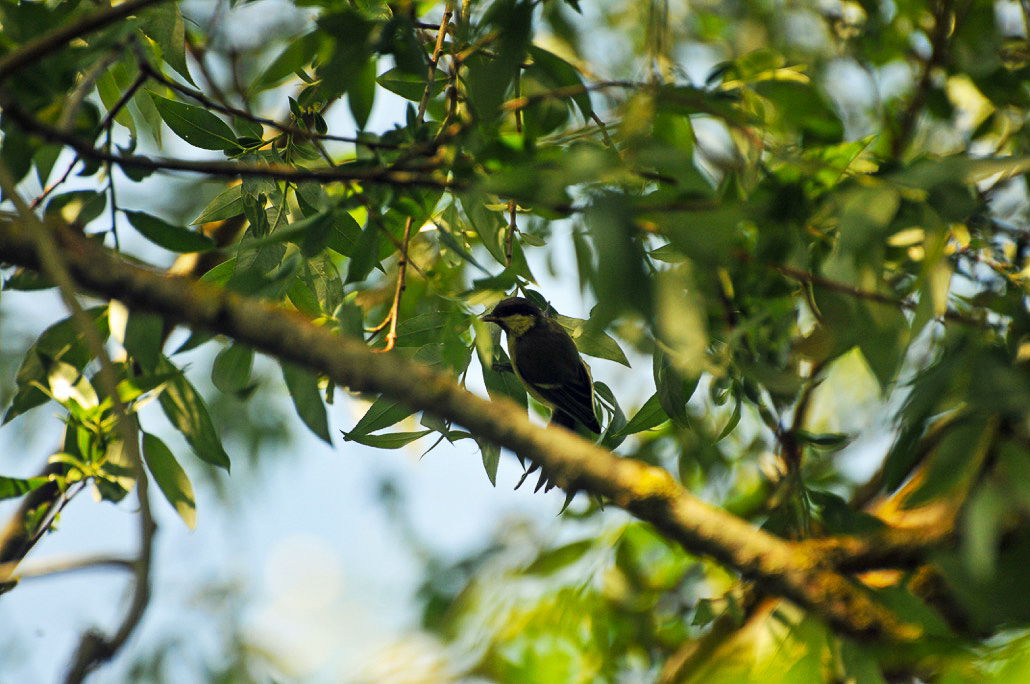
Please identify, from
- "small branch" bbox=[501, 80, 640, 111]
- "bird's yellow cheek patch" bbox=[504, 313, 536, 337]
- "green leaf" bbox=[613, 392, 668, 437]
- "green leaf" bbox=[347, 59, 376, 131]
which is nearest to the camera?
"small branch" bbox=[501, 80, 640, 111]

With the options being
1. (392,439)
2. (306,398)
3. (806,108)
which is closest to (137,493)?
(306,398)

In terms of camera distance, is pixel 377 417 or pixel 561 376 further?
pixel 561 376

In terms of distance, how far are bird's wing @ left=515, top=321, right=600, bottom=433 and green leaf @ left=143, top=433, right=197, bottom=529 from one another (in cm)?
77

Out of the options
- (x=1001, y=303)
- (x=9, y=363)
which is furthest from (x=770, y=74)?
(x=9, y=363)

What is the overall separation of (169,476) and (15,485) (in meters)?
0.26

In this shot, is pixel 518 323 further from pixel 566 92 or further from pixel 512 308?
pixel 566 92

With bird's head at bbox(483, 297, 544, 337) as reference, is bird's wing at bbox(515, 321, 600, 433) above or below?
below

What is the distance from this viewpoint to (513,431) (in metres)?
0.88

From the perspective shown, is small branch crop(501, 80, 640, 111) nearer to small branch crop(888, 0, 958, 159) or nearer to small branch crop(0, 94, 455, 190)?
small branch crop(0, 94, 455, 190)

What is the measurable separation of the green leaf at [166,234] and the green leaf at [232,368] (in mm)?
167

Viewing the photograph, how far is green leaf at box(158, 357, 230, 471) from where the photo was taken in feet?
4.61

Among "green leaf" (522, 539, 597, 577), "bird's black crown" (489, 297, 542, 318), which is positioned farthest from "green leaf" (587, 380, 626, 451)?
"green leaf" (522, 539, 597, 577)

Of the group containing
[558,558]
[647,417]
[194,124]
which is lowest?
[558,558]

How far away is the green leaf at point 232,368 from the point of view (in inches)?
49.2
